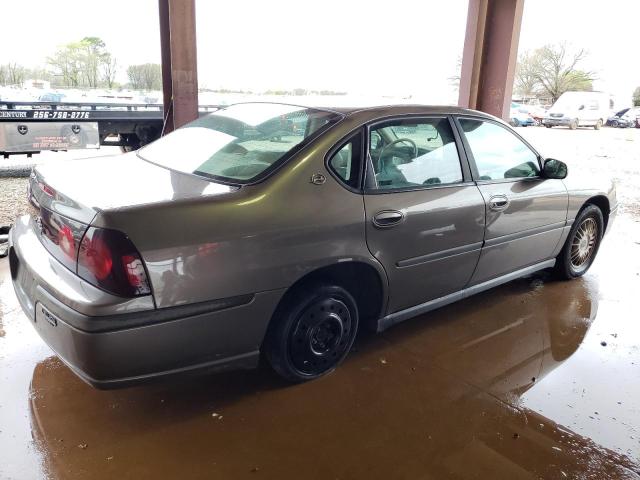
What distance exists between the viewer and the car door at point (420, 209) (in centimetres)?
279

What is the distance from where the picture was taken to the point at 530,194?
11.8 ft

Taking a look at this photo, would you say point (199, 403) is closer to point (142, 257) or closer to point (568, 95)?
point (142, 257)

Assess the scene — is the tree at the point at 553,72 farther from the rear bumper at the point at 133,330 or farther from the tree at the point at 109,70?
the rear bumper at the point at 133,330

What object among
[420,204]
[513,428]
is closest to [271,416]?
[513,428]

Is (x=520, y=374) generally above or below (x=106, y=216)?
below

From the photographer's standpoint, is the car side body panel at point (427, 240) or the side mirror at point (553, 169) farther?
the side mirror at point (553, 169)

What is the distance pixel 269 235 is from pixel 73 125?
7.28m

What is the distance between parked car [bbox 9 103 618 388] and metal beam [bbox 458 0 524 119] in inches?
188

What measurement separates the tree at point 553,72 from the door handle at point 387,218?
3917 centimetres

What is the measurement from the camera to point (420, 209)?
2896mm

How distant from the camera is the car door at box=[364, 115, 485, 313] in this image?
9.14ft

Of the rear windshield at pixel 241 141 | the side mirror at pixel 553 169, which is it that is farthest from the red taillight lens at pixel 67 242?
the side mirror at pixel 553 169

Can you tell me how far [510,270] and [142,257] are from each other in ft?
8.86

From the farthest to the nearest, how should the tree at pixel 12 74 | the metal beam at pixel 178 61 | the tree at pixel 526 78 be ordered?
1. the tree at pixel 526 78
2. the tree at pixel 12 74
3. the metal beam at pixel 178 61
